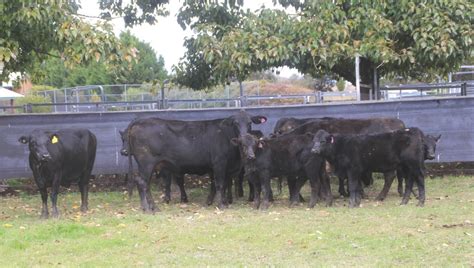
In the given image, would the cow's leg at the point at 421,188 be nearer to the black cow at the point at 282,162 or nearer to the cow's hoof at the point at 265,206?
the black cow at the point at 282,162

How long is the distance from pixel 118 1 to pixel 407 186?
8636 millimetres

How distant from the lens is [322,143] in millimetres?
11867

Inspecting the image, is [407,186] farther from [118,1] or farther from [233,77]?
[118,1]

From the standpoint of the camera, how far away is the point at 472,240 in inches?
329

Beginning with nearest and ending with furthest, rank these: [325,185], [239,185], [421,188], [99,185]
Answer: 1. [421,188]
2. [325,185]
3. [239,185]
4. [99,185]

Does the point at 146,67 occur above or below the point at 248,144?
above

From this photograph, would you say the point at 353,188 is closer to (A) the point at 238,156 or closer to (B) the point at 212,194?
(A) the point at 238,156

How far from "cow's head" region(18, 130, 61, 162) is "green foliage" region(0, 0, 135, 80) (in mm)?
1223

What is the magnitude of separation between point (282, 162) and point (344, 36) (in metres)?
4.53

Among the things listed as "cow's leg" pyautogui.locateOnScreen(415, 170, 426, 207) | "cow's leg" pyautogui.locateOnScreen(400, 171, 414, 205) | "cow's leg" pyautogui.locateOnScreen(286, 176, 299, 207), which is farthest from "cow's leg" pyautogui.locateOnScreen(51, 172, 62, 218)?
"cow's leg" pyautogui.locateOnScreen(415, 170, 426, 207)

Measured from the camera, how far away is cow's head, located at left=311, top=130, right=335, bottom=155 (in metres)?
11.8

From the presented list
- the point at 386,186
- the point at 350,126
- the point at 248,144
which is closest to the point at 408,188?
the point at 386,186

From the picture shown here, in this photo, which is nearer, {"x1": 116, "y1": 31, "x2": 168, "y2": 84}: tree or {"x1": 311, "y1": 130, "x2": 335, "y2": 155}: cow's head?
{"x1": 311, "y1": 130, "x2": 335, "y2": 155}: cow's head

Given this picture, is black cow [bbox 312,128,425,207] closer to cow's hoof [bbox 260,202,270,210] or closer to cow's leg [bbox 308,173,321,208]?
cow's leg [bbox 308,173,321,208]
